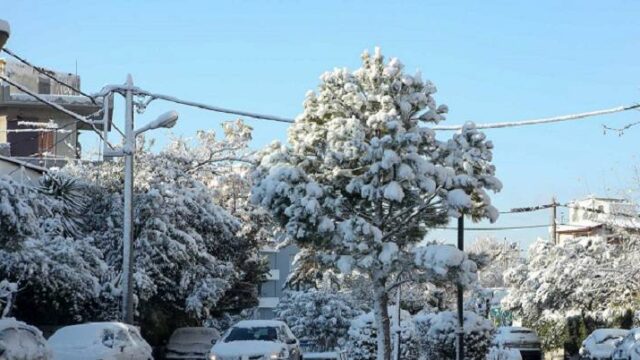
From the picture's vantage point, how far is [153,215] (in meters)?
30.1

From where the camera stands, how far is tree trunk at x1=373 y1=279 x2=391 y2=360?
68.8 ft

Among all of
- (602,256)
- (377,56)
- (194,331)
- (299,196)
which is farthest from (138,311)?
(602,256)

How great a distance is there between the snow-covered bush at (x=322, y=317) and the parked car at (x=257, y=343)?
16112 mm

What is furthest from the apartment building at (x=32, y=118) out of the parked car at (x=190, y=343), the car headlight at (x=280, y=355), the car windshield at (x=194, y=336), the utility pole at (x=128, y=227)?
the utility pole at (x=128, y=227)

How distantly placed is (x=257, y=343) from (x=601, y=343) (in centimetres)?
1137

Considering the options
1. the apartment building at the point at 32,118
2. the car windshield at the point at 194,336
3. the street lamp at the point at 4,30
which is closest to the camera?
the street lamp at the point at 4,30

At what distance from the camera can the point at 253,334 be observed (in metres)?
25.1

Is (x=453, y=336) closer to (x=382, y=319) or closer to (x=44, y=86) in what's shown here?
(x=382, y=319)

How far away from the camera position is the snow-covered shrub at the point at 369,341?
2709 cm

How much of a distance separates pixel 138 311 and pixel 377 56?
12.8 metres

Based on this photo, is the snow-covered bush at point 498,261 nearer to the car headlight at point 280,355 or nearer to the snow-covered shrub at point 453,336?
the snow-covered shrub at point 453,336

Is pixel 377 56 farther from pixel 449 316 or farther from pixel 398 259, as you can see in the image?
pixel 449 316

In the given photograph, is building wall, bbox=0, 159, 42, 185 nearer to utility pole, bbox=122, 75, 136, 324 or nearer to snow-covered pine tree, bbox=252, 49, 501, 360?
utility pole, bbox=122, 75, 136, 324

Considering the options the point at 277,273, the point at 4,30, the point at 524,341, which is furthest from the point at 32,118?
the point at 4,30
